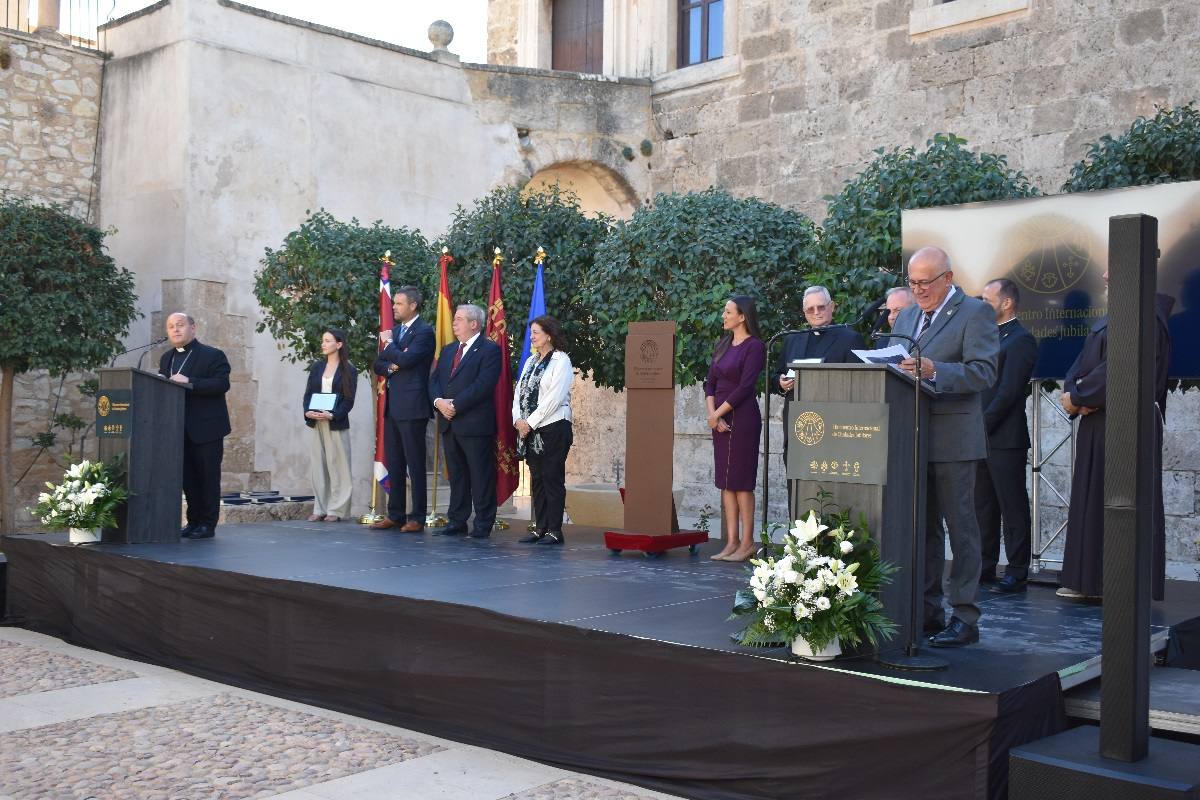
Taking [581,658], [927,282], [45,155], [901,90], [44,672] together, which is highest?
[901,90]

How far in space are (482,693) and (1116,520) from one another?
2.52 meters

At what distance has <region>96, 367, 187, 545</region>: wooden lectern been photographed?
24.0 feet

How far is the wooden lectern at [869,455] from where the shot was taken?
4.04 m

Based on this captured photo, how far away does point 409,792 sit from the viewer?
4.19m

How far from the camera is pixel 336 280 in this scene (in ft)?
34.0

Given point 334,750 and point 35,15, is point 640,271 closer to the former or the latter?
point 334,750

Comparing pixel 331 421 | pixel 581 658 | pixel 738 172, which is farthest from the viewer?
pixel 738 172

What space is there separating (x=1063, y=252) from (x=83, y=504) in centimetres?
586

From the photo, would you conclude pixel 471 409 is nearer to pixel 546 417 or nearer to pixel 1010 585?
pixel 546 417

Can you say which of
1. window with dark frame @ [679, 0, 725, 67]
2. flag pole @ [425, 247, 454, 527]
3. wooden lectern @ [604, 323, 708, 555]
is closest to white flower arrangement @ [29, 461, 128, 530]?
flag pole @ [425, 247, 454, 527]

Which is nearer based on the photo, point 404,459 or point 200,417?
point 200,417

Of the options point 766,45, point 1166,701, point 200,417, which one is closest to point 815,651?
point 1166,701

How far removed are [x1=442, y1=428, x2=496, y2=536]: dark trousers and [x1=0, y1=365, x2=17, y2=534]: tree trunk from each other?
5013 millimetres

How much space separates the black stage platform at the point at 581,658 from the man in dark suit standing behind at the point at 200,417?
757 mm
